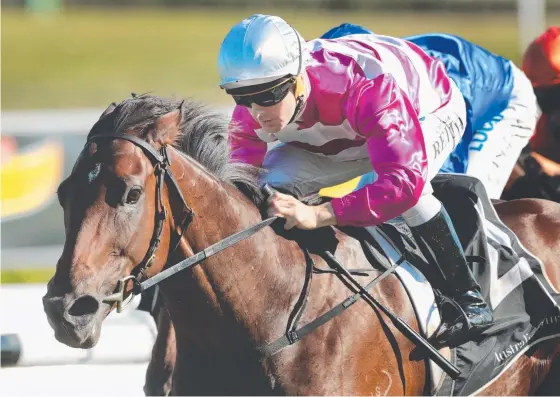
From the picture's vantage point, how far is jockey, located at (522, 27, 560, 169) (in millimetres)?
4809

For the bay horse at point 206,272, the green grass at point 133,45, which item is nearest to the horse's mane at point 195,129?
the bay horse at point 206,272

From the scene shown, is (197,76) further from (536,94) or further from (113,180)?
(113,180)

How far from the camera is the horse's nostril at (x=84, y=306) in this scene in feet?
8.34

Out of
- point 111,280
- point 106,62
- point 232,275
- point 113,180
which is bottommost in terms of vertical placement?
point 106,62

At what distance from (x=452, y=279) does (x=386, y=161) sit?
0.55 m

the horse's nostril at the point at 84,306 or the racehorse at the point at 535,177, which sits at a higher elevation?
the horse's nostril at the point at 84,306

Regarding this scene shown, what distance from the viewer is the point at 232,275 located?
9.56ft

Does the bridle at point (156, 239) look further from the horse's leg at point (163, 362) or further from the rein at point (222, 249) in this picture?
the horse's leg at point (163, 362)

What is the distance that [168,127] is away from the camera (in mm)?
2799

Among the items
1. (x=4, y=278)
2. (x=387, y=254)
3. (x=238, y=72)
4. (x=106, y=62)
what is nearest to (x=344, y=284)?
(x=387, y=254)

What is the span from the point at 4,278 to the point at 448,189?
462 centimetres

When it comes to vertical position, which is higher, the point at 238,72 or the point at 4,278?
the point at 238,72

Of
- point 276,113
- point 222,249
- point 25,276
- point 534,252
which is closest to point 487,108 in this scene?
point 534,252

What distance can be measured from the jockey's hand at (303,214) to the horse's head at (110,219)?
328 mm
